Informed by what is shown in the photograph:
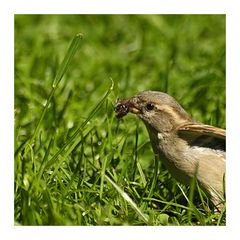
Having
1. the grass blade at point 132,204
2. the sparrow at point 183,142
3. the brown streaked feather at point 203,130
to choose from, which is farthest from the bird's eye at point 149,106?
the grass blade at point 132,204

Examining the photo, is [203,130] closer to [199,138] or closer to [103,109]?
[199,138]

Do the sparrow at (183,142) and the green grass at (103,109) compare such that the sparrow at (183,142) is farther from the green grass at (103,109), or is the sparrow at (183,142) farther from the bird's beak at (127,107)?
the green grass at (103,109)

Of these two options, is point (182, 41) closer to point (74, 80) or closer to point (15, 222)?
point (74, 80)

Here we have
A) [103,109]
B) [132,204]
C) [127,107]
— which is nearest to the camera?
[132,204]

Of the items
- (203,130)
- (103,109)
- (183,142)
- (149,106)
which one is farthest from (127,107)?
(103,109)

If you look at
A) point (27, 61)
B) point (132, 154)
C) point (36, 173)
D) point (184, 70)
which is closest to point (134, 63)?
point (184, 70)

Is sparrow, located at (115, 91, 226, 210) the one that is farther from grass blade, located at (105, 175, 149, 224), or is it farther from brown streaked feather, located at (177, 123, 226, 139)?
grass blade, located at (105, 175, 149, 224)

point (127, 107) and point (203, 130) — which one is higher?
point (127, 107)
